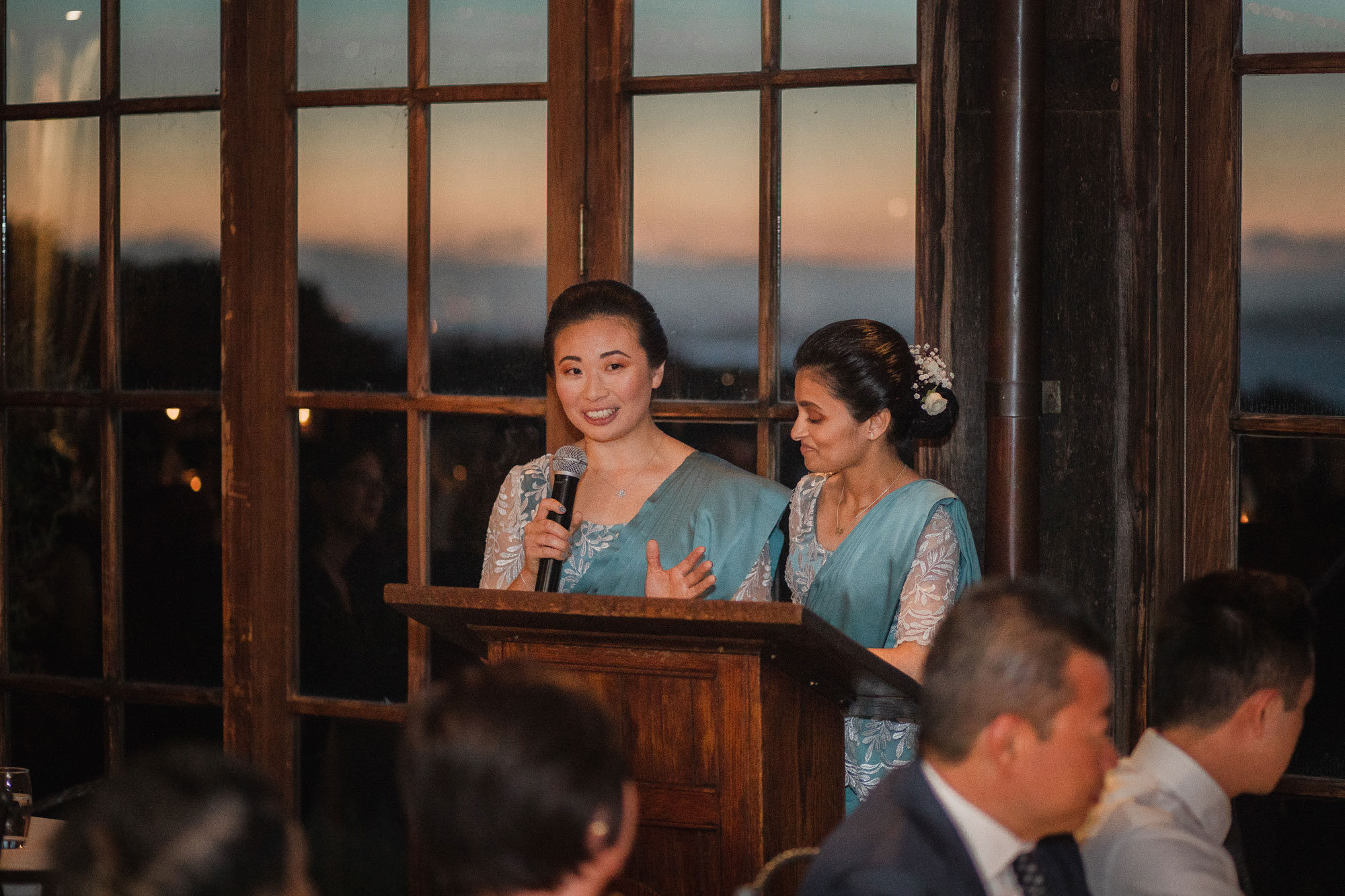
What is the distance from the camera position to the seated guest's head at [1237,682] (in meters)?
1.84

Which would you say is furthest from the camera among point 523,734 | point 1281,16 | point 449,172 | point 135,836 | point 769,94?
point 449,172

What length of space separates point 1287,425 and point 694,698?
5.28ft

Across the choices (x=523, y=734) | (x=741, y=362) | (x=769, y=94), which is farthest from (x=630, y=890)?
(x=769, y=94)

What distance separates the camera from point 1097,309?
289 cm

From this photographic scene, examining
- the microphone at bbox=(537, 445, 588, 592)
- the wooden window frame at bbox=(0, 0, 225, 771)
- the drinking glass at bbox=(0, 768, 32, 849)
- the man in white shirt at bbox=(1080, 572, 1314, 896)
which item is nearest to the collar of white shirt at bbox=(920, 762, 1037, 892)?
the man in white shirt at bbox=(1080, 572, 1314, 896)

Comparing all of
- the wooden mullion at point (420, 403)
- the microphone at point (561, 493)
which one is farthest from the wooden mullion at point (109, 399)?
the microphone at point (561, 493)

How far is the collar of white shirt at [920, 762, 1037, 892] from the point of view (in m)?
1.49

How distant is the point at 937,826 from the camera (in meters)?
1.46

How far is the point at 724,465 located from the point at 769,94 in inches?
33.8

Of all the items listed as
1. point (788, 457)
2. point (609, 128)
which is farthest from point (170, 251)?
point (788, 457)

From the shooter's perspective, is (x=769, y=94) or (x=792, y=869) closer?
(x=792, y=869)

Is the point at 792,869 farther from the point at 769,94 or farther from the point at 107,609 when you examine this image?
the point at 107,609

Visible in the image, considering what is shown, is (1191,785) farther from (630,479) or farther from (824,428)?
(630,479)

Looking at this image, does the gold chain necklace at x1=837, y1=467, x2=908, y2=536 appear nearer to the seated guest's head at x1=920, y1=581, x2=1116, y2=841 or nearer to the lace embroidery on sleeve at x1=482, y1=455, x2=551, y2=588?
the lace embroidery on sleeve at x1=482, y1=455, x2=551, y2=588
